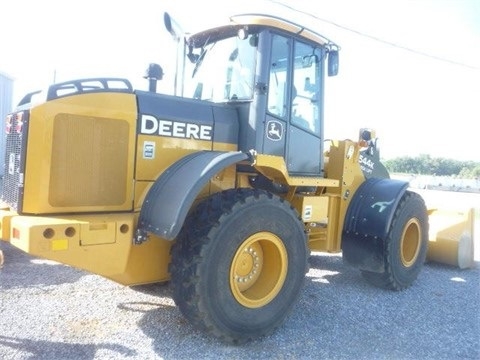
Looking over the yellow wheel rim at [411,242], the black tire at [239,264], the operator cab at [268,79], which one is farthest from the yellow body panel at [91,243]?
the yellow wheel rim at [411,242]

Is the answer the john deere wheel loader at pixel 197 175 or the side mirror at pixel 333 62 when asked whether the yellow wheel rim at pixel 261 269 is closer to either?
the john deere wheel loader at pixel 197 175

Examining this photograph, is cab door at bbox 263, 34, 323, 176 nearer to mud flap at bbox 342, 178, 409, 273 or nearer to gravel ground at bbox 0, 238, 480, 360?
mud flap at bbox 342, 178, 409, 273

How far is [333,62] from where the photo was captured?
4934 mm

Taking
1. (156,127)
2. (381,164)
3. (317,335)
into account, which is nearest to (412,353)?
(317,335)

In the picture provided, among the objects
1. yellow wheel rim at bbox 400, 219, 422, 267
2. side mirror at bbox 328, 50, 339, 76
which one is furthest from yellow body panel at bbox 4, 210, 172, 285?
yellow wheel rim at bbox 400, 219, 422, 267

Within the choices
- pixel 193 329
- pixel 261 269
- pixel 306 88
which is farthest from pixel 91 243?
pixel 306 88

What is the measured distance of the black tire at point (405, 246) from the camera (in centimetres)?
522

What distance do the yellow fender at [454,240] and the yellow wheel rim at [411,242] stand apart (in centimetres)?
122

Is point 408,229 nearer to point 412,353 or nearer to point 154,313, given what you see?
point 412,353

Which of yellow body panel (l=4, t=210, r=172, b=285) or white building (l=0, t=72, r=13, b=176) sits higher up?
white building (l=0, t=72, r=13, b=176)

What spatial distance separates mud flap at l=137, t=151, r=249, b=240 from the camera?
10.6 ft

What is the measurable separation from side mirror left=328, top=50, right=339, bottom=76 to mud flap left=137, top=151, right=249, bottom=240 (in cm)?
188

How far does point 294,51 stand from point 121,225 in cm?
257

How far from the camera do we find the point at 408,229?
589cm
